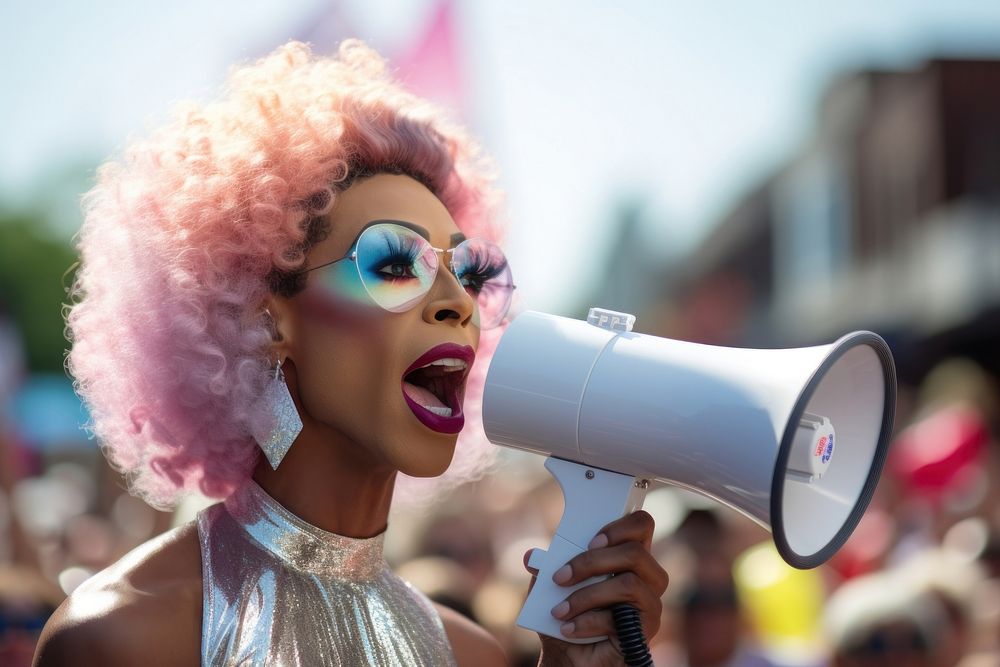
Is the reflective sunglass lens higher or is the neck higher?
the reflective sunglass lens

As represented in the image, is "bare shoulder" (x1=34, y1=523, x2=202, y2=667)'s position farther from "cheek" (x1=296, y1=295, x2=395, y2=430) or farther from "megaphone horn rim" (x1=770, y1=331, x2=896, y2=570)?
"megaphone horn rim" (x1=770, y1=331, x2=896, y2=570)

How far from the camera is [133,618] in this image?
193 cm

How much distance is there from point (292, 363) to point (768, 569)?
3698 millimetres

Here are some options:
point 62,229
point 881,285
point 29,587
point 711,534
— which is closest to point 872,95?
point 881,285

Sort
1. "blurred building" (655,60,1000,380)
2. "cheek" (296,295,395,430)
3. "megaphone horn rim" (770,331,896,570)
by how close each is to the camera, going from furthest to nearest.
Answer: "blurred building" (655,60,1000,380) → "cheek" (296,295,395,430) → "megaphone horn rim" (770,331,896,570)

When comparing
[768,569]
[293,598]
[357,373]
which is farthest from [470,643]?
[768,569]

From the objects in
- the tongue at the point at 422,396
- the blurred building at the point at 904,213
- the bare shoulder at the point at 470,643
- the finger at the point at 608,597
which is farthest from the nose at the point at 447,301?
the blurred building at the point at 904,213

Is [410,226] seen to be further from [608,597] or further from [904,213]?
[904,213]

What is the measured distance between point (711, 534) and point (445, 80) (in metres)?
3.22

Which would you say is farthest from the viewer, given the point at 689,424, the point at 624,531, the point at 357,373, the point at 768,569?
the point at 768,569

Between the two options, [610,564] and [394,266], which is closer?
[610,564]

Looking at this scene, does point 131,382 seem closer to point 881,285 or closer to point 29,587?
point 29,587

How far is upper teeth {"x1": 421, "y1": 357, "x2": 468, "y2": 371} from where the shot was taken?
2.21 m

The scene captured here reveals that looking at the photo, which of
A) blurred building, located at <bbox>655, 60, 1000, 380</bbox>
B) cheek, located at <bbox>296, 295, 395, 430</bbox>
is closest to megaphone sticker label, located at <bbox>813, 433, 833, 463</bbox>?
cheek, located at <bbox>296, 295, 395, 430</bbox>
